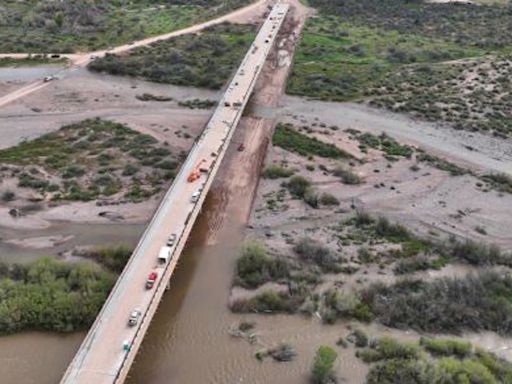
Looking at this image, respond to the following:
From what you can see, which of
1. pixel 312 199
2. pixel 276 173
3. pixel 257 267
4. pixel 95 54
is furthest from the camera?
pixel 95 54

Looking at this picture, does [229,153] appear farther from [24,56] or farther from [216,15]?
[216,15]

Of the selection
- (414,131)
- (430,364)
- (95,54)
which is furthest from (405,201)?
(95,54)

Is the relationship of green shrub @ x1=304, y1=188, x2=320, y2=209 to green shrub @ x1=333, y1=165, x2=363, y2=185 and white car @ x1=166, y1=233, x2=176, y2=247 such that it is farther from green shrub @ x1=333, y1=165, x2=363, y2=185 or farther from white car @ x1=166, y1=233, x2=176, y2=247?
white car @ x1=166, y1=233, x2=176, y2=247

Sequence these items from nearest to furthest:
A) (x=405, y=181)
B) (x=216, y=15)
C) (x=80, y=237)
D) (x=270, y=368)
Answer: (x=270, y=368), (x=80, y=237), (x=405, y=181), (x=216, y=15)

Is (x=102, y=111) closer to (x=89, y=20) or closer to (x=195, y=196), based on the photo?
(x=195, y=196)

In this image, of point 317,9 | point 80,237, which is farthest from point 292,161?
point 317,9

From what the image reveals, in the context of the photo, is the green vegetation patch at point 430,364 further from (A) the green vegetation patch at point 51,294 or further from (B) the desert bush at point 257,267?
(A) the green vegetation patch at point 51,294
